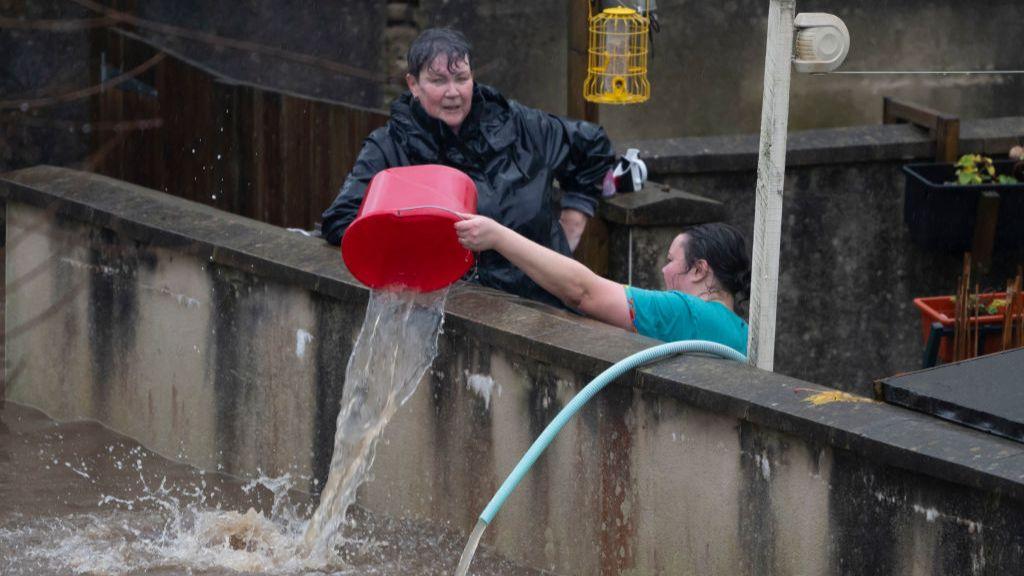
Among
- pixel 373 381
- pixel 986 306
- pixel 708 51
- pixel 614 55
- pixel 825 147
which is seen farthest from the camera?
pixel 708 51

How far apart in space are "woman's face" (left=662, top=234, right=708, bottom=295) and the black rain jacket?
27.0 inches

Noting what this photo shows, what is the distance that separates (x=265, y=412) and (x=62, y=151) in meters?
3.99

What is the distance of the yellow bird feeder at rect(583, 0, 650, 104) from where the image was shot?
736cm

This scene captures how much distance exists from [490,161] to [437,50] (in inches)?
17.4

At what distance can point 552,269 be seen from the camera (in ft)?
17.6

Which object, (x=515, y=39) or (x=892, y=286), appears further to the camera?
(x=515, y=39)

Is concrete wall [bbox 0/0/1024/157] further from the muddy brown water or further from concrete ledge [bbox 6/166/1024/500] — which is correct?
the muddy brown water

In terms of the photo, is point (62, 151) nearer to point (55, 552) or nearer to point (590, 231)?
point (590, 231)

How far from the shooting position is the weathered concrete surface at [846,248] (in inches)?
330

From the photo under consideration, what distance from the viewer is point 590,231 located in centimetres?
737

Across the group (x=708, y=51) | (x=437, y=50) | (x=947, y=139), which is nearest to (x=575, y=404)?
(x=437, y=50)

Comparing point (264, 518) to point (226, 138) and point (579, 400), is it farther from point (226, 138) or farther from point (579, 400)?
point (226, 138)

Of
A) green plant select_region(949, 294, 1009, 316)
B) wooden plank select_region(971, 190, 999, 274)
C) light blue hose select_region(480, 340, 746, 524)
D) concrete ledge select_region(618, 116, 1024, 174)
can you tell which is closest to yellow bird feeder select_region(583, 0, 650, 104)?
concrete ledge select_region(618, 116, 1024, 174)

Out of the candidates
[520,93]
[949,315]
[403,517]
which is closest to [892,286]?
[949,315]
